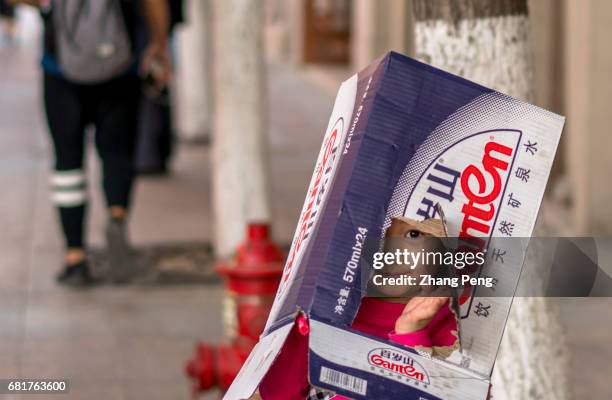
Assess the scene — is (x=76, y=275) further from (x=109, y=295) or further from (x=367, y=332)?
(x=367, y=332)

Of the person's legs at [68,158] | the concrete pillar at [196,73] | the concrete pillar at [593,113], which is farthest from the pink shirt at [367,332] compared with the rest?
the concrete pillar at [196,73]

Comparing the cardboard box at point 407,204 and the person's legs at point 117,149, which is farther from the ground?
the cardboard box at point 407,204

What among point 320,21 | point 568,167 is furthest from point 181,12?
point 320,21

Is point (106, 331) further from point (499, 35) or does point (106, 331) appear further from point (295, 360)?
point (295, 360)

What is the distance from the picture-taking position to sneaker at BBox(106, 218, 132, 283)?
755 cm

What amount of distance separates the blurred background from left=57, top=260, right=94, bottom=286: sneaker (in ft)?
0.32

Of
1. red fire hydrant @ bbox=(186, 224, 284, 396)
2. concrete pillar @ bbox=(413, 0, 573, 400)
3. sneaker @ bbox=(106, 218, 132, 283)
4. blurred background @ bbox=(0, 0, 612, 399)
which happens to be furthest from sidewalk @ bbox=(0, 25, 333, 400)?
concrete pillar @ bbox=(413, 0, 573, 400)

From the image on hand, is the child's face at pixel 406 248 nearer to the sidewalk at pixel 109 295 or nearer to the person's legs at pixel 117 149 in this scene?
the sidewalk at pixel 109 295

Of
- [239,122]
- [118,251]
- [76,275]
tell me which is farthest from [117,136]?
[239,122]

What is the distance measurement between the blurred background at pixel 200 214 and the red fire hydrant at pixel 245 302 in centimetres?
17

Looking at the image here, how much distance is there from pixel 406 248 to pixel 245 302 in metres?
2.44

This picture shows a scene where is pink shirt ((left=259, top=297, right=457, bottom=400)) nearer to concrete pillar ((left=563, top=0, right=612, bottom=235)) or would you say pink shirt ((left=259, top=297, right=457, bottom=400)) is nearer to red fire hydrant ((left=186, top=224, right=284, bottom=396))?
red fire hydrant ((left=186, top=224, right=284, bottom=396))

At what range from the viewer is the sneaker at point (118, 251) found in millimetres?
7551

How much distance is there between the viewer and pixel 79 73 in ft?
23.1
